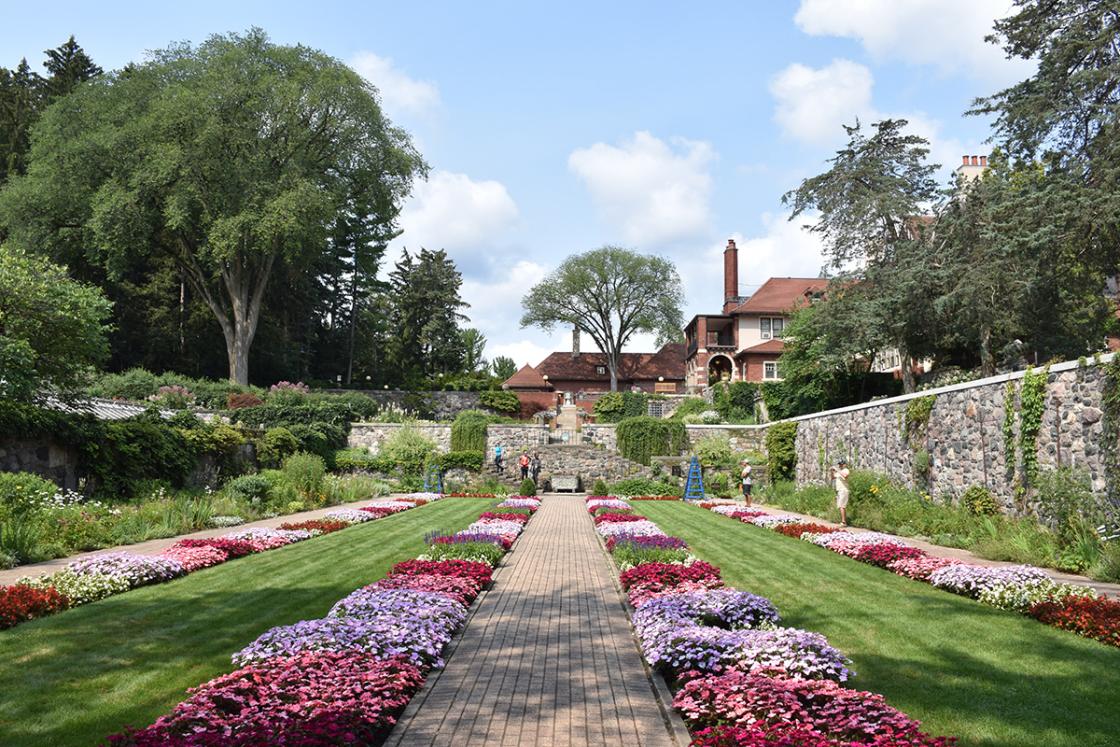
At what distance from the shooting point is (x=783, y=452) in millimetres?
29188

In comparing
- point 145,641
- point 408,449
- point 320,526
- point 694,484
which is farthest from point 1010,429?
point 408,449

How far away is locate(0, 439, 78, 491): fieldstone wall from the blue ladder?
1971 centimetres

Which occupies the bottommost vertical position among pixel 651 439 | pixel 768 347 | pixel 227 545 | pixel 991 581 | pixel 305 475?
pixel 227 545

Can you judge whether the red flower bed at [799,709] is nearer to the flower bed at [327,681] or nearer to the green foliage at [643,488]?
the flower bed at [327,681]

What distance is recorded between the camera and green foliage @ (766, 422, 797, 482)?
2912 centimetres

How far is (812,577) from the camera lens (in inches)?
411

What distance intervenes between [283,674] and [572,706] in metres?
1.97

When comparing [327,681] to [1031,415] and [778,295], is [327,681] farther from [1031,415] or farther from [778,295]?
[778,295]

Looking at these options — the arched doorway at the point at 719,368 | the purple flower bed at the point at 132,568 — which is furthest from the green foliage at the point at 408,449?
the arched doorway at the point at 719,368

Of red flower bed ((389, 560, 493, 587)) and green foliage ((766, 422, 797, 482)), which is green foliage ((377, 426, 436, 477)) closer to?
green foliage ((766, 422, 797, 482))

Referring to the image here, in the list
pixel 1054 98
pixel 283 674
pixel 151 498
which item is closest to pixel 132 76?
pixel 151 498

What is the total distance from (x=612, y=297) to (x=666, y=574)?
60.7 meters

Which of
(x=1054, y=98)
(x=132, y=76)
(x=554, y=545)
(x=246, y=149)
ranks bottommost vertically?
(x=554, y=545)

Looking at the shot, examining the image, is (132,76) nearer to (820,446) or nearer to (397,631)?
(820,446)
